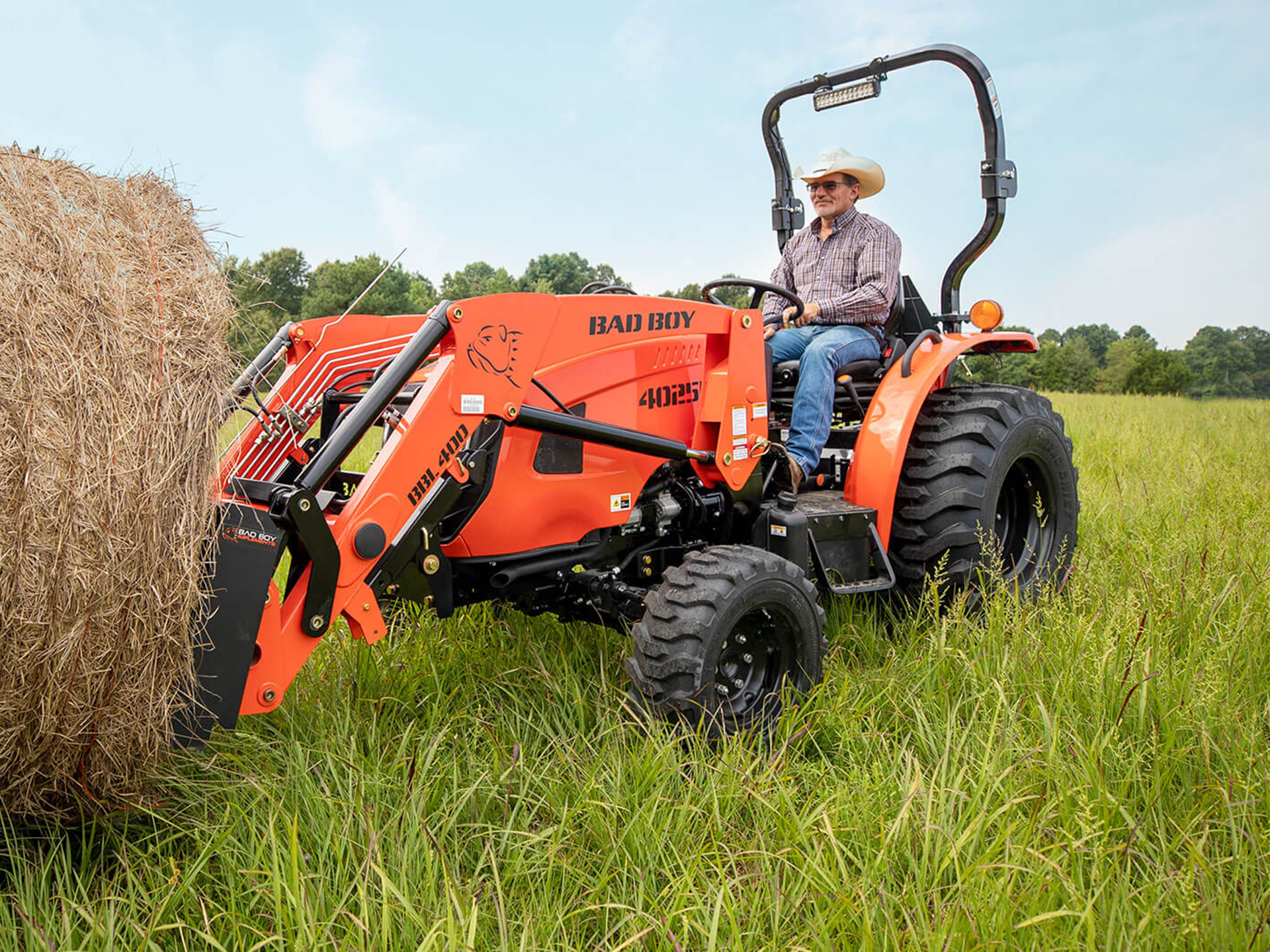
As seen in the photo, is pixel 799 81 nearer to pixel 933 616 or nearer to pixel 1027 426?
pixel 1027 426

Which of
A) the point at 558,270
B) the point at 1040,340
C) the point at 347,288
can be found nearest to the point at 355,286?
the point at 347,288

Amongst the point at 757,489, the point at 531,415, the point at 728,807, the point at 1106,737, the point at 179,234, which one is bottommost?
the point at 728,807

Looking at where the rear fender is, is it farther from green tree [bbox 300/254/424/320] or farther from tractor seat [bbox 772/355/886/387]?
green tree [bbox 300/254/424/320]

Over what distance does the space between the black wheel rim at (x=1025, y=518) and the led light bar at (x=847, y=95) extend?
2036mm

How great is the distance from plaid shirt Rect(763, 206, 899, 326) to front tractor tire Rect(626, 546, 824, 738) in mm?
1656

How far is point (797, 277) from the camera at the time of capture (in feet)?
16.0

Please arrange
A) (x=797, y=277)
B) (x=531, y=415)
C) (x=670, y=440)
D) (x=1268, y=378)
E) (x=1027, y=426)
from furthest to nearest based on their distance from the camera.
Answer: (x=1268, y=378)
(x=797, y=277)
(x=1027, y=426)
(x=670, y=440)
(x=531, y=415)

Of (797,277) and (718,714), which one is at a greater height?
(797,277)

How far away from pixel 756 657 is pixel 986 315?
2336 mm

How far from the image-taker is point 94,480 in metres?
2.06

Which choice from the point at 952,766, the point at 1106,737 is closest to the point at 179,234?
the point at 952,766

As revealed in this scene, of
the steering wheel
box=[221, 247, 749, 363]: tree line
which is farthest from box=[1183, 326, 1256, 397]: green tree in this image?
the steering wheel

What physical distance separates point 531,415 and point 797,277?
2360 millimetres

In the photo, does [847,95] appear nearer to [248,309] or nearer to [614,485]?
[614,485]
